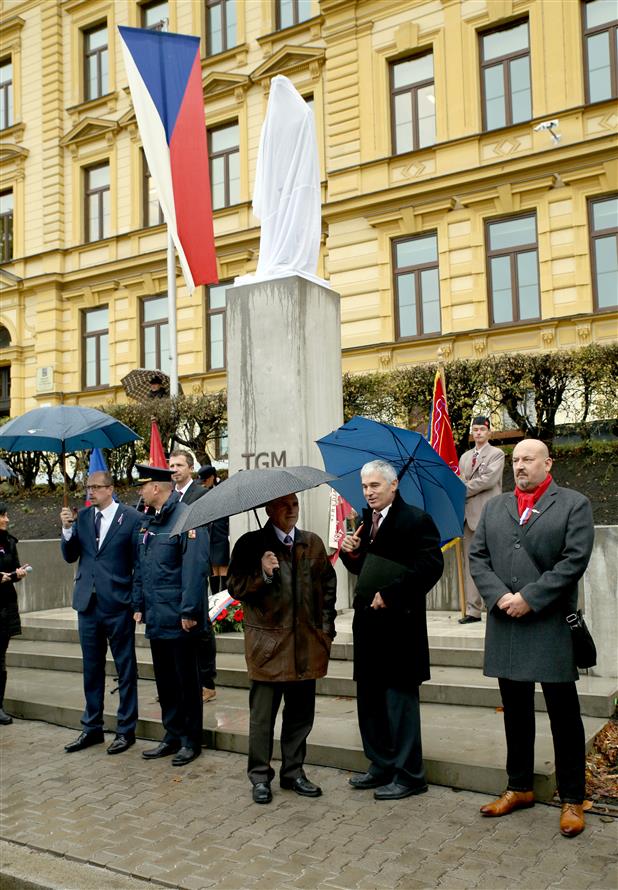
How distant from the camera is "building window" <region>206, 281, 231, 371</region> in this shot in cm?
2398

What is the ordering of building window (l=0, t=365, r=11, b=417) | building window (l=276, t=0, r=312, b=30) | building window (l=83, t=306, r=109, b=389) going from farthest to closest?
building window (l=0, t=365, r=11, b=417) < building window (l=83, t=306, r=109, b=389) < building window (l=276, t=0, r=312, b=30)

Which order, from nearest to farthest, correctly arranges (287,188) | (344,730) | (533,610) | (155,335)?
(533,610) → (344,730) → (287,188) → (155,335)

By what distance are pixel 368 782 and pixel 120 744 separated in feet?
6.81

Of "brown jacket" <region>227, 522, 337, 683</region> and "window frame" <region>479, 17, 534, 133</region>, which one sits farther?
"window frame" <region>479, 17, 534, 133</region>

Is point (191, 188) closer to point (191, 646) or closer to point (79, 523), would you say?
point (79, 523)

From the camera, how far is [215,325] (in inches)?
955

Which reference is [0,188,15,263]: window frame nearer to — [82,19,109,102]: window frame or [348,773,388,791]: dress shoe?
[82,19,109,102]: window frame

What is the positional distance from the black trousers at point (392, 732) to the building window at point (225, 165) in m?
21.1

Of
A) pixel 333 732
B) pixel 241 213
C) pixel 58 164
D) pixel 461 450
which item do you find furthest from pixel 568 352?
pixel 58 164

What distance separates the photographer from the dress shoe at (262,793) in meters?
5.01

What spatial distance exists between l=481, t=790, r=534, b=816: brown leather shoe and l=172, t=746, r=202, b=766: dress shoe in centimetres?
218

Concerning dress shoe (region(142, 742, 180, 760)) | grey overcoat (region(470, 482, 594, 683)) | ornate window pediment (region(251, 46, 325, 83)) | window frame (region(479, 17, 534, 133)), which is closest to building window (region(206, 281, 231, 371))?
ornate window pediment (region(251, 46, 325, 83))

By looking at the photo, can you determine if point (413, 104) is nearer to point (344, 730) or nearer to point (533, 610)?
point (344, 730)

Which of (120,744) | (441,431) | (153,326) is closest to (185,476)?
(120,744)
